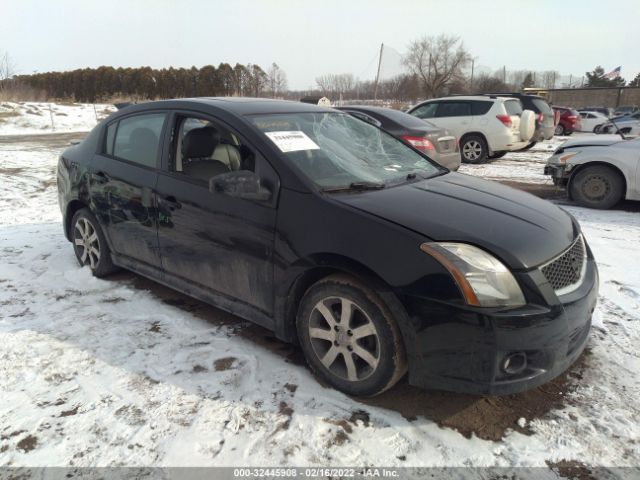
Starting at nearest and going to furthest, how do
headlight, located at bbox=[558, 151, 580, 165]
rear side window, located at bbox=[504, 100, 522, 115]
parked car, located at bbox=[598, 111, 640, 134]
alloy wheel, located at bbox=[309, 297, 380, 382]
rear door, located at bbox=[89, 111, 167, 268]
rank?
alloy wheel, located at bbox=[309, 297, 380, 382], rear door, located at bbox=[89, 111, 167, 268], headlight, located at bbox=[558, 151, 580, 165], rear side window, located at bbox=[504, 100, 522, 115], parked car, located at bbox=[598, 111, 640, 134]

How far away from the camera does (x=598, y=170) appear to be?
7188 mm

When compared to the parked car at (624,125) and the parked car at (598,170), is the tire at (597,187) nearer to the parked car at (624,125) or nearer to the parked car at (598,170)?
the parked car at (598,170)

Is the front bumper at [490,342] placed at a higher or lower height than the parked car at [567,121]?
lower

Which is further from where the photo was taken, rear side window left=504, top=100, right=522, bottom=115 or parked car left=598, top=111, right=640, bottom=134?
parked car left=598, top=111, right=640, bottom=134

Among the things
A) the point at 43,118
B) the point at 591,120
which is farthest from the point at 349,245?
the point at 43,118

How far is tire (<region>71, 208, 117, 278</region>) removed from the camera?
14.1 feet

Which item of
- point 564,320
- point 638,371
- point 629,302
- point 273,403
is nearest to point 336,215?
point 273,403

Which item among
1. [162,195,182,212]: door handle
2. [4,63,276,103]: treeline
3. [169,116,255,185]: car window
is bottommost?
[162,195,182,212]: door handle

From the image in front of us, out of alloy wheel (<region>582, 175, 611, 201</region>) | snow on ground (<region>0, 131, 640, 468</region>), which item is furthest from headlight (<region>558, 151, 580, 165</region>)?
snow on ground (<region>0, 131, 640, 468</region>)

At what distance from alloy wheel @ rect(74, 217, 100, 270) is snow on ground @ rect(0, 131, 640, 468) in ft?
1.51

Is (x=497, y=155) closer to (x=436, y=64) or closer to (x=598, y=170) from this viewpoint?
(x=598, y=170)

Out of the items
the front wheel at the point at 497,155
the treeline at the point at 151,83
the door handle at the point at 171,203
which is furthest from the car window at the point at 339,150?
the treeline at the point at 151,83

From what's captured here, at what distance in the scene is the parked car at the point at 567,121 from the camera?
22.0m

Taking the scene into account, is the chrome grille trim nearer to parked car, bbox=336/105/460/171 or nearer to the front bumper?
the front bumper
